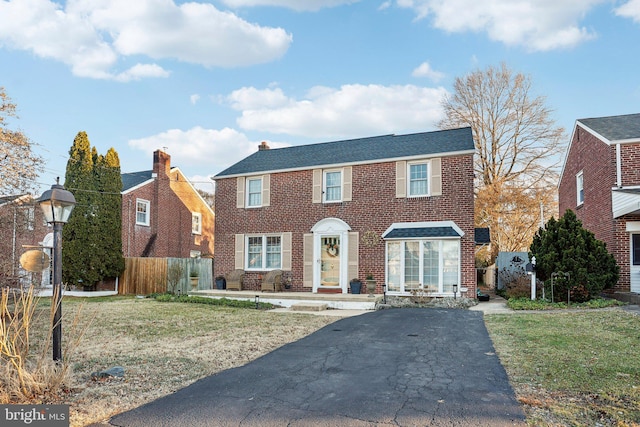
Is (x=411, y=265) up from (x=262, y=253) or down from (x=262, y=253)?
down

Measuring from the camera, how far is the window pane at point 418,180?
15.2 m

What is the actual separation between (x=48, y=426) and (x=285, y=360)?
321 cm

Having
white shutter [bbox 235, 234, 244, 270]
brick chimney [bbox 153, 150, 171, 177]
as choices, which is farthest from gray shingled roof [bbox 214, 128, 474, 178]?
brick chimney [bbox 153, 150, 171, 177]

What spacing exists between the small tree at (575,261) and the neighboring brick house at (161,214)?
1914 cm

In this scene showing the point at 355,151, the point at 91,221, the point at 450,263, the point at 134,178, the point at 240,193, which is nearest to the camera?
the point at 450,263

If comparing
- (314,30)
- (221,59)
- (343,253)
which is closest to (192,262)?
(343,253)

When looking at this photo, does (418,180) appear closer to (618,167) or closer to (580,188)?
(618,167)

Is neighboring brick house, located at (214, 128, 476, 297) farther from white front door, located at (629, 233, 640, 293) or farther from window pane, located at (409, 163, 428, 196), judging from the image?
white front door, located at (629, 233, 640, 293)

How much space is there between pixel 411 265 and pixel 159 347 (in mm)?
9429

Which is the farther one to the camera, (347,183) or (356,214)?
(347,183)

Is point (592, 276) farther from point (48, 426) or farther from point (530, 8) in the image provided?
point (48, 426)

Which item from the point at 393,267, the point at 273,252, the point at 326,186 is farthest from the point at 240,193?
the point at 393,267

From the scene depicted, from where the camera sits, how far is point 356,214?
52.6 ft

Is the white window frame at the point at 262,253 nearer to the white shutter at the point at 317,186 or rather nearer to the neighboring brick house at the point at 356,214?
the neighboring brick house at the point at 356,214
